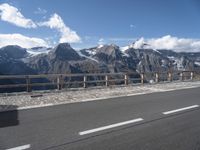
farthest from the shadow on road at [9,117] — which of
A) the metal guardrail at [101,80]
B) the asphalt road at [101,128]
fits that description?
the metal guardrail at [101,80]

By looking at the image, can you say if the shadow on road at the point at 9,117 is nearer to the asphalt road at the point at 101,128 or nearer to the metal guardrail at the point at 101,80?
the asphalt road at the point at 101,128

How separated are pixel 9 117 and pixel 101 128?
10.8 feet

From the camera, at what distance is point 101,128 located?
7.43 metres

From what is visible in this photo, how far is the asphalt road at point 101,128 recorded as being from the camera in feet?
19.8

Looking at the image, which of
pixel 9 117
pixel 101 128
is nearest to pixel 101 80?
pixel 9 117

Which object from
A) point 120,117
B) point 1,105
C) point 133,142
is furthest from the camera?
point 1,105

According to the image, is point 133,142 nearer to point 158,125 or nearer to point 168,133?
point 168,133

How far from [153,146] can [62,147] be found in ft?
6.15

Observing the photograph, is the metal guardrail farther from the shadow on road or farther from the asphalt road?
the asphalt road

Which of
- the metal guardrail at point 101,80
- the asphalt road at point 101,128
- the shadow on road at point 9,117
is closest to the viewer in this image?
the asphalt road at point 101,128

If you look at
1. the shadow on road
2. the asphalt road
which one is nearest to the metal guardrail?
the shadow on road

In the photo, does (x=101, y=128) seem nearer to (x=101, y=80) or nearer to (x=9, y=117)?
(x=9, y=117)

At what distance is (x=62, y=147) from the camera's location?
19.1 ft

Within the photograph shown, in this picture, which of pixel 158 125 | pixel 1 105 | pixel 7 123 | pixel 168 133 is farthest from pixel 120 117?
pixel 1 105
